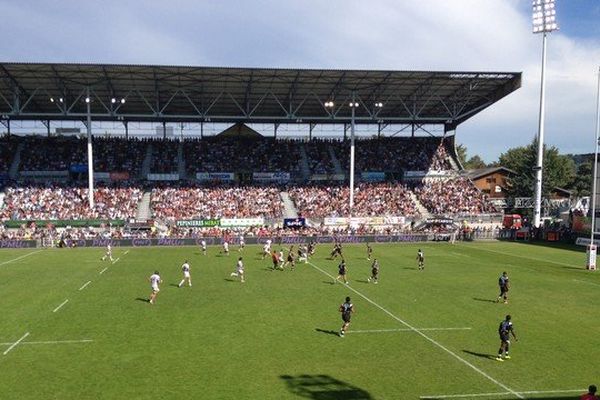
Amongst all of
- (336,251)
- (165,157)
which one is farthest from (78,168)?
(336,251)

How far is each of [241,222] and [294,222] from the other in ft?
21.5

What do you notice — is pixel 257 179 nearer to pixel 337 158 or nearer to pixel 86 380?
pixel 337 158

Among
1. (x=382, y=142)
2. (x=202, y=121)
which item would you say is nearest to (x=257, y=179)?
(x=202, y=121)

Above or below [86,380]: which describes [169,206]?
above

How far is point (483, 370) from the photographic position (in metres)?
15.2

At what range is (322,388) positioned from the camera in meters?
13.6

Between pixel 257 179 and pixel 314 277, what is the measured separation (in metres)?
40.8

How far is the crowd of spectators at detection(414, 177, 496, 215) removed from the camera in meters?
65.6

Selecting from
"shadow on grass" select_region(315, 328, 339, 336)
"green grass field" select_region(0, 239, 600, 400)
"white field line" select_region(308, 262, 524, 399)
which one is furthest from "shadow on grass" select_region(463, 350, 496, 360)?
"shadow on grass" select_region(315, 328, 339, 336)

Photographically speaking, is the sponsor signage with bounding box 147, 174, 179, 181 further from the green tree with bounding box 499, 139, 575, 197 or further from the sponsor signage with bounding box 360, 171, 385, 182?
the green tree with bounding box 499, 139, 575, 197

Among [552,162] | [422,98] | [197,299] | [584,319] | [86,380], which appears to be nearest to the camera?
[86,380]

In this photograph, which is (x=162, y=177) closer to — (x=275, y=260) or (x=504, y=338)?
(x=275, y=260)

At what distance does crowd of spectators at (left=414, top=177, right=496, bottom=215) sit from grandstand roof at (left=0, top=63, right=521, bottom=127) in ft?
32.6

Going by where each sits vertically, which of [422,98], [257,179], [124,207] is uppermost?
[422,98]
